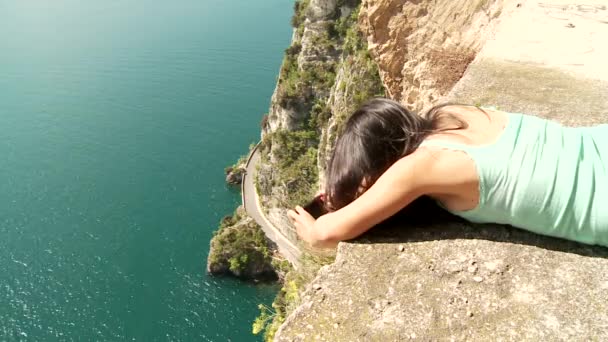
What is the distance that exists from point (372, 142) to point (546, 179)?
880 millimetres

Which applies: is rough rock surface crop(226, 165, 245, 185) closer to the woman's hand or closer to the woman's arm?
the woman's hand

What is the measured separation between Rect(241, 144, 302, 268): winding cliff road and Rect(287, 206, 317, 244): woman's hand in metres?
24.2

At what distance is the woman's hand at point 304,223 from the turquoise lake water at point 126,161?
27.0 meters

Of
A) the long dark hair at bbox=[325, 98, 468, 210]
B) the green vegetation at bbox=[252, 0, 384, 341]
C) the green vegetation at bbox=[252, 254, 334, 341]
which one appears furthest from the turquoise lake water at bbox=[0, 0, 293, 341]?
the long dark hair at bbox=[325, 98, 468, 210]

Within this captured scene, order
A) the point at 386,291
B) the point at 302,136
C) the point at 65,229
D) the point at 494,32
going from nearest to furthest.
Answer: the point at 386,291 → the point at 494,32 → the point at 302,136 → the point at 65,229

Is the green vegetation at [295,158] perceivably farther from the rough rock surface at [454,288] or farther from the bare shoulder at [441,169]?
the bare shoulder at [441,169]

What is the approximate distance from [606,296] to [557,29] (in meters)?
5.07

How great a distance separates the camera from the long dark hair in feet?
8.61

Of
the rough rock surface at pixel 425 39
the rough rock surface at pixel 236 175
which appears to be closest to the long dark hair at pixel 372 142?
the rough rock surface at pixel 425 39

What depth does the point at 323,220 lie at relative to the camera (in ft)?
9.22

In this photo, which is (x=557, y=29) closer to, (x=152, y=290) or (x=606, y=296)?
(x=606, y=296)

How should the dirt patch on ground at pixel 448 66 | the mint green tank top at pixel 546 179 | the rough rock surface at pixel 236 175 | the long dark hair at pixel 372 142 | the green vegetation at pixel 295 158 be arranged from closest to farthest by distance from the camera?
1. the mint green tank top at pixel 546 179
2. the long dark hair at pixel 372 142
3. the dirt patch on ground at pixel 448 66
4. the green vegetation at pixel 295 158
5. the rough rock surface at pixel 236 175

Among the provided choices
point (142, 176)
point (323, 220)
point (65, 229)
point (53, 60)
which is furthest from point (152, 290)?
point (53, 60)

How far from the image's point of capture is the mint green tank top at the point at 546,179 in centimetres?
234
